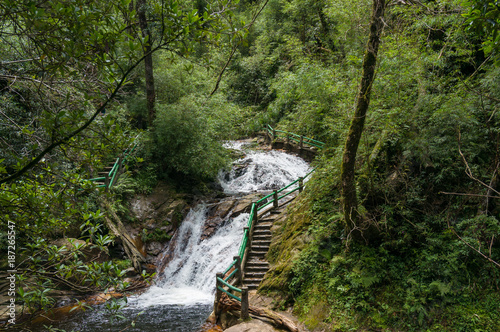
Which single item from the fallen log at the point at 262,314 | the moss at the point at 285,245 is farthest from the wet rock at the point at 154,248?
the fallen log at the point at 262,314

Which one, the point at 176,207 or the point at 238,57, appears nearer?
the point at 176,207

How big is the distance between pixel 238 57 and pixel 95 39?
1124 inches

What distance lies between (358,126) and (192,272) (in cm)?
827

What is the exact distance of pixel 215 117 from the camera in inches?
640

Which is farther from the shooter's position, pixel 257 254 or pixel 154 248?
pixel 154 248

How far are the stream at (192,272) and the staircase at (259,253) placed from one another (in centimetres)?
148

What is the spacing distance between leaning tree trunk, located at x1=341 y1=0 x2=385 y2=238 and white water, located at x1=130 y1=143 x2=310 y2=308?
18.4 feet

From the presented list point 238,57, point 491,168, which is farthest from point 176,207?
point 238,57

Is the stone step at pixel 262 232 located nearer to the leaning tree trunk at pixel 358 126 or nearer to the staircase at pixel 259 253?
the staircase at pixel 259 253

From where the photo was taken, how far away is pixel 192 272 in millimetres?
11289

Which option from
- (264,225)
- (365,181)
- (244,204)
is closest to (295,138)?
(244,204)

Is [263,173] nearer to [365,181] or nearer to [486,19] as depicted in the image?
[365,181]

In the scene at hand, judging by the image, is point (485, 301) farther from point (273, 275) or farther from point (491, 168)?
point (273, 275)

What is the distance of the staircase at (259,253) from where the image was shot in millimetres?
9055
